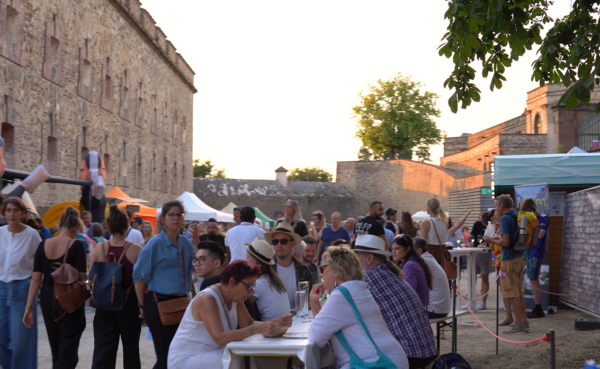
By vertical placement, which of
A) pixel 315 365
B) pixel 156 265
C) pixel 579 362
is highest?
pixel 156 265

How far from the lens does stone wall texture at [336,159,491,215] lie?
150 ft

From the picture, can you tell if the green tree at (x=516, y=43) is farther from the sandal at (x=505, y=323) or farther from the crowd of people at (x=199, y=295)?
the sandal at (x=505, y=323)

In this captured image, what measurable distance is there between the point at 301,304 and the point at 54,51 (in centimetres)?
1617

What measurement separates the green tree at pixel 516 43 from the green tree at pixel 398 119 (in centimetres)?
5142

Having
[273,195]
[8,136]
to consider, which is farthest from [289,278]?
[273,195]

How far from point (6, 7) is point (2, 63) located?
168 cm

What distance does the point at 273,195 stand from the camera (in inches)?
1783

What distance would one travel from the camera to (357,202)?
48469mm

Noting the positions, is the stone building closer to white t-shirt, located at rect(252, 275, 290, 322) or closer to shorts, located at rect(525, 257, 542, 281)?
white t-shirt, located at rect(252, 275, 290, 322)

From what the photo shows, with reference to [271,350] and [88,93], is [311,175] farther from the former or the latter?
[271,350]

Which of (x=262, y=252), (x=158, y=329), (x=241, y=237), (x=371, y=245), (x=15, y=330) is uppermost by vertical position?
(x=371, y=245)

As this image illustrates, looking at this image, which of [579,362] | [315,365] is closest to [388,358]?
[315,365]

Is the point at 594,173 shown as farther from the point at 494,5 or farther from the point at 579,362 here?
the point at 494,5

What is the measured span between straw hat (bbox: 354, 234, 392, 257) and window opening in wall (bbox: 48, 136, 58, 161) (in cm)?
1607
